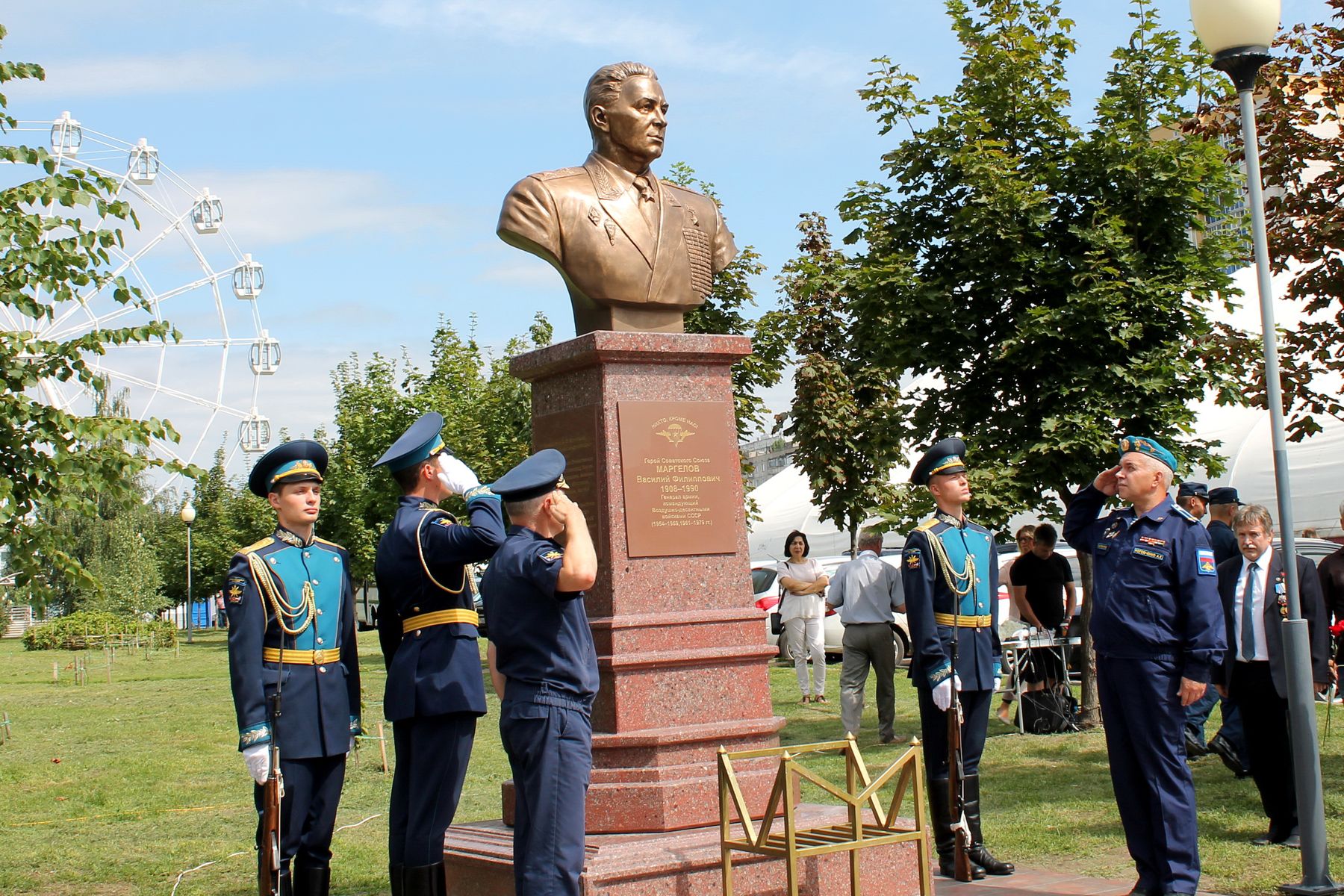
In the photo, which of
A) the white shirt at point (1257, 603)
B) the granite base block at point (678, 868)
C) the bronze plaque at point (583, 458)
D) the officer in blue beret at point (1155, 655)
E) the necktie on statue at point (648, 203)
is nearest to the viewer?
the granite base block at point (678, 868)

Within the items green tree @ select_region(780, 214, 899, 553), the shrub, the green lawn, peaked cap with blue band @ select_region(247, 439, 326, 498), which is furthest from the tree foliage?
the shrub

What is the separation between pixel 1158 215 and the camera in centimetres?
1134

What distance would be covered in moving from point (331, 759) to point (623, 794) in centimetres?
125

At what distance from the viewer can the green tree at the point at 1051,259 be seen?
36.5 ft

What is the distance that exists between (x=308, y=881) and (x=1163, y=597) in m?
3.66

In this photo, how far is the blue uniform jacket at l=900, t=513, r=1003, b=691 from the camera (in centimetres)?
671

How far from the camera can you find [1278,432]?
645cm

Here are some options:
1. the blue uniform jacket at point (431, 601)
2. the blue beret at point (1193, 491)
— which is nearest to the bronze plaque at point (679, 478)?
the blue uniform jacket at point (431, 601)

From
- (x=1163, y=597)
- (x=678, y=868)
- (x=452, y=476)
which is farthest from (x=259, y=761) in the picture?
(x=1163, y=597)

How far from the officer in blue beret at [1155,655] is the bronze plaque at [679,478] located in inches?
68.0

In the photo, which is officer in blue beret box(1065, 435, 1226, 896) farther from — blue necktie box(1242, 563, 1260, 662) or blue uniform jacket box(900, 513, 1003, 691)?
blue necktie box(1242, 563, 1260, 662)

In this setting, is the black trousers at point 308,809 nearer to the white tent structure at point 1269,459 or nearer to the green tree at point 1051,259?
the green tree at point 1051,259

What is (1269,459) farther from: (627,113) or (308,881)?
(308,881)

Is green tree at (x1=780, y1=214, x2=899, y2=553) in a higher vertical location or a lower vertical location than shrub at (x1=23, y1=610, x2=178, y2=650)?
higher
